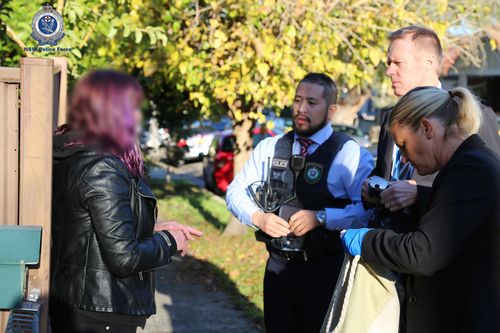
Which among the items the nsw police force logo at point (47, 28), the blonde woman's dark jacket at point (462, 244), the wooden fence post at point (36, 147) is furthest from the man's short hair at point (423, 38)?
the wooden fence post at point (36, 147)

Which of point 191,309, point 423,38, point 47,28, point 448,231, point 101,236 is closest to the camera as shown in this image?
point 448,231

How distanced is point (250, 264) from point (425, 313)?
6.15 meters

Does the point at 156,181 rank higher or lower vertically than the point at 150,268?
lower

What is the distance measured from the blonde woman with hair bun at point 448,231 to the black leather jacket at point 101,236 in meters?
0.87

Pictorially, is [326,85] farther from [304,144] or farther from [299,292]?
[299,292]

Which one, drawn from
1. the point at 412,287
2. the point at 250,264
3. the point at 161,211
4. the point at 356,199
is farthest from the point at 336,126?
the point at 412,287

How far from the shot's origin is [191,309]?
7.17 m

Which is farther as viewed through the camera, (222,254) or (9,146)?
(222,254)

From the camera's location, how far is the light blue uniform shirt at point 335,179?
4.06 meters

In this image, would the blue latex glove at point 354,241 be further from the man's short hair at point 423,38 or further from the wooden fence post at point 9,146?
the wooden fence post at point 9,146

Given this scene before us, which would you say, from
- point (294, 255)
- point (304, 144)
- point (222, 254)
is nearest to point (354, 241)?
point (294, 255)

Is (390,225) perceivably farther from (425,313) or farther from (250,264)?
(250,264)

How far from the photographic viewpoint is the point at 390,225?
128 inches

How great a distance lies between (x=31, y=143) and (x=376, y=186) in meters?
1.49
